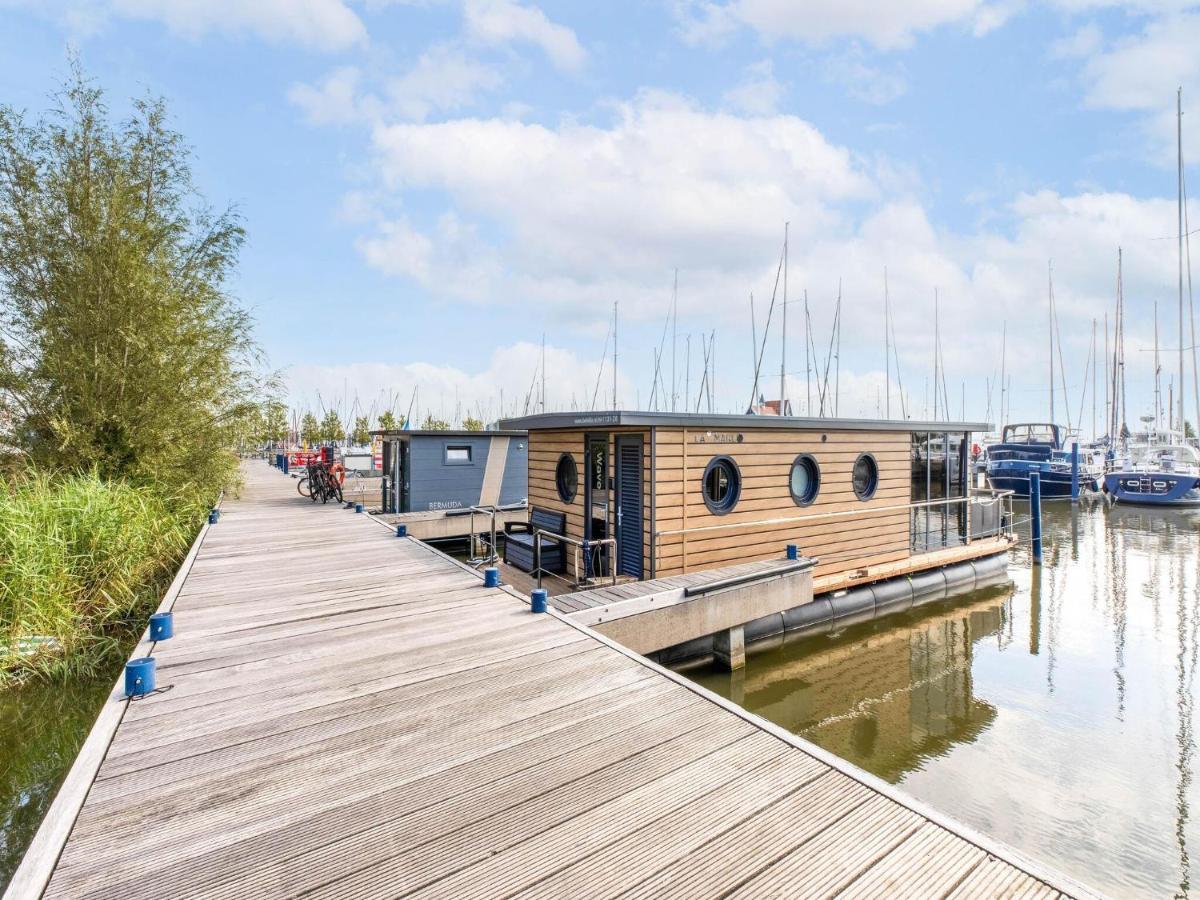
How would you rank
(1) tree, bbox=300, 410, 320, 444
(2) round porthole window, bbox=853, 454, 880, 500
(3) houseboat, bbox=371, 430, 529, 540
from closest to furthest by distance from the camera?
(2) round porthole window, bbox=853, 454, 880, 500 < (3) houseboat, bbox=371, 430, 529, 540 < (1) tree, bbox=300, 410, 320, 444

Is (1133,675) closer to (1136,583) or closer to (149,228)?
(1136,583)

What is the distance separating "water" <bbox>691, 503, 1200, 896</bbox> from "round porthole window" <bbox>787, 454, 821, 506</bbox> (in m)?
2.10

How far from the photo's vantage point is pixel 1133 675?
7355 mm

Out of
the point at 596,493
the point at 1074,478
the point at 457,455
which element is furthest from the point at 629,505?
the point at 1074,478

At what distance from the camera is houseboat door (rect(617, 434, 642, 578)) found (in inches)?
Result: 295

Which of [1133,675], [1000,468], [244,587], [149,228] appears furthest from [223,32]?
[1000,468]

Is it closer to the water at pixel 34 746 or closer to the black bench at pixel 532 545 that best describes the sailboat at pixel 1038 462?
the black bench at pixel 532 545

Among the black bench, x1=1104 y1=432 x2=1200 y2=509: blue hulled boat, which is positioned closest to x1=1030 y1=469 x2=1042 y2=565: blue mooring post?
the black bench

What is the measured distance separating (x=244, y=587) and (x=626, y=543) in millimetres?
4450

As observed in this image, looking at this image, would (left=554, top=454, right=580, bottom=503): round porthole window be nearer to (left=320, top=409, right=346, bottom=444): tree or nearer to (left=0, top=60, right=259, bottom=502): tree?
(left=0, top=60, right=259, bottom=502): tree

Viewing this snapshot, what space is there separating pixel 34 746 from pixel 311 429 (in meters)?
52.8

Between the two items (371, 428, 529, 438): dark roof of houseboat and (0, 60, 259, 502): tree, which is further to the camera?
(371, 428, 529, 438): dark roof of houseboat

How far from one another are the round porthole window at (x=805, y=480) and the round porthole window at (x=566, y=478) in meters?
3.31

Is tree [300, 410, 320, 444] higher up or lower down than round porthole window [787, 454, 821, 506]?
higher up
